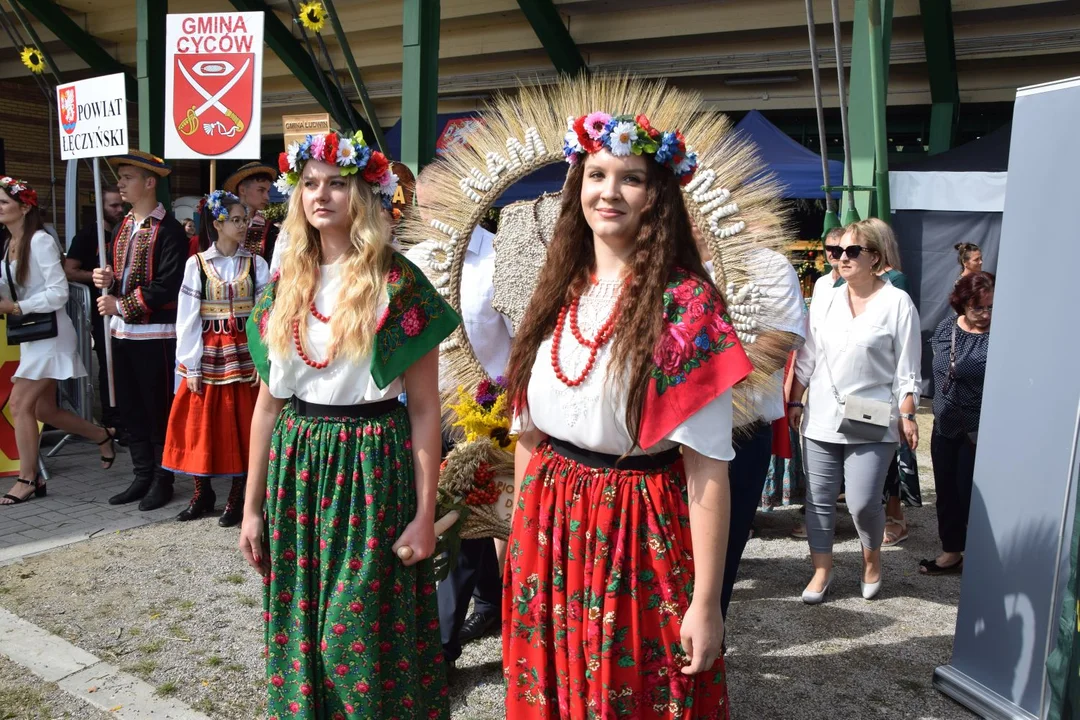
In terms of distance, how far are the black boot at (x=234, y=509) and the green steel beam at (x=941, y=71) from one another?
26.6 feet

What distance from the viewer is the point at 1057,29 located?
8.70m

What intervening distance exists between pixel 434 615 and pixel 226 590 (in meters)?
1.90

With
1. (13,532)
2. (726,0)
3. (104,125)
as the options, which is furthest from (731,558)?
(726,0)

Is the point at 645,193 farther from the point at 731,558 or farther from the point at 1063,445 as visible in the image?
the point at 1063,445

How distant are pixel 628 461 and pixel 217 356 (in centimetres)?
348

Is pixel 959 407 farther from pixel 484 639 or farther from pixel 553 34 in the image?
pixel 553 34

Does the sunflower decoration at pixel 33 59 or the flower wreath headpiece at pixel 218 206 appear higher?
the sunflower decoration at pixel 33 59

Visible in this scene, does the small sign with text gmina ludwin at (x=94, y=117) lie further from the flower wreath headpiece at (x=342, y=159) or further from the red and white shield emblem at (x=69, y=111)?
the flower wreath headpiece at (x=342, y=159)

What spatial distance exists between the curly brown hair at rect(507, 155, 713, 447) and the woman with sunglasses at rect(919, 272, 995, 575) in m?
2.89

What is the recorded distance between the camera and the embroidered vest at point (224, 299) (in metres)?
4.62

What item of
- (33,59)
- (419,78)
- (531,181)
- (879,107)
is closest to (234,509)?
(531,181)

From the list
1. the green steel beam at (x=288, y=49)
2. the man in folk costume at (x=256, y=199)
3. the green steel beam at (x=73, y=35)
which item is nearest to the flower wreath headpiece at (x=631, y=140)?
the man in folk costume at (x=256, y=199)

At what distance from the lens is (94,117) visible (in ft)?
17.0

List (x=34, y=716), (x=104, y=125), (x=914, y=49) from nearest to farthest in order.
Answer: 1. (x=34, y=716)
2. (x=104, y=125)
3. (x=914, y=49)
